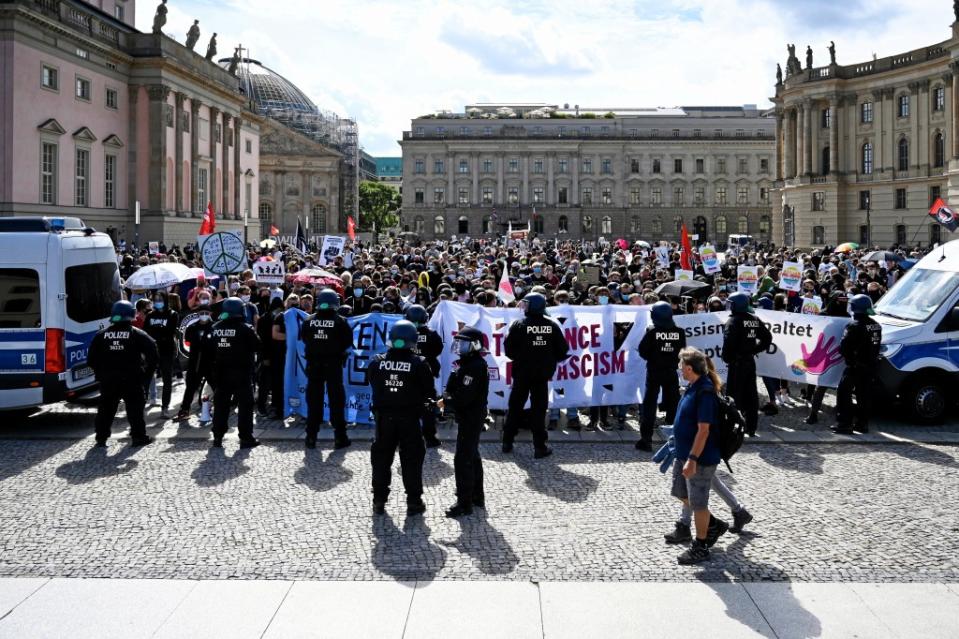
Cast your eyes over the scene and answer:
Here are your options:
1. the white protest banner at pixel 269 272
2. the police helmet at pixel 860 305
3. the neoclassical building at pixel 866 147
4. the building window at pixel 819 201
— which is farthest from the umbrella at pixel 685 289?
the building window at pixel 819 201

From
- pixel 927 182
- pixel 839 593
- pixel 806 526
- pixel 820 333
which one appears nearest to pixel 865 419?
pixel 820 333

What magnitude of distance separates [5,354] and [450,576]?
8.08 metres

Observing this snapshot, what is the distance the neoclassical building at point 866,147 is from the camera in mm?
71375

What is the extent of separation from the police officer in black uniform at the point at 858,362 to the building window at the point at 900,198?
68255 millimetres

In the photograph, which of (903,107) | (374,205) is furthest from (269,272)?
(374,205)

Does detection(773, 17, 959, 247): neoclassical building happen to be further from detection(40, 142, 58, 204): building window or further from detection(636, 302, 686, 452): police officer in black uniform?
detection(636, 302, 686, 452): police officer in black uniform

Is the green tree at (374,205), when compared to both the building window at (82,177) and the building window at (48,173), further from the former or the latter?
the building window at (48,173)

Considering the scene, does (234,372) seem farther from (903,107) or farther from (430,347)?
(903,107)

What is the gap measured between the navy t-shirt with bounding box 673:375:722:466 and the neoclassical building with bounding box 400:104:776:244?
393 feet

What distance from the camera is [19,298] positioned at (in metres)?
12.5

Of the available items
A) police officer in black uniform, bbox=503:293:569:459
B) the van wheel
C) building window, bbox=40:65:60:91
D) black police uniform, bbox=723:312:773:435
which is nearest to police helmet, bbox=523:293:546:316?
police officer in black uniform, bbox=503:293:569:459

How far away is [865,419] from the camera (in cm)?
1301

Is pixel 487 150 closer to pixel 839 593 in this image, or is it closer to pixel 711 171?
pixel 711 171

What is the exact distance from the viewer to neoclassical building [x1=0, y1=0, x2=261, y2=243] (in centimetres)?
3916
